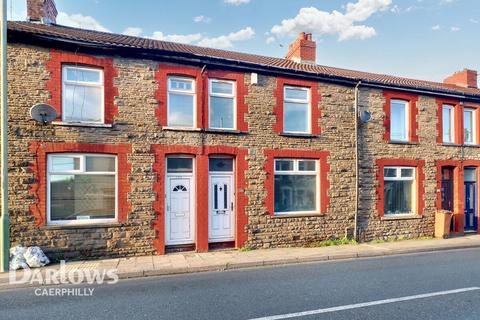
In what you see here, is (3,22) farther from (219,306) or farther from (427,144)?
(427,144)

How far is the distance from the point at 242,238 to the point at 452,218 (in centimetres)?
992

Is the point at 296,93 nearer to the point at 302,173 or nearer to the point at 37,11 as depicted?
the point at 302,173

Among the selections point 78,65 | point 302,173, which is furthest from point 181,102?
point 302,173

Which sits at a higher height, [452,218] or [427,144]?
[427,144]

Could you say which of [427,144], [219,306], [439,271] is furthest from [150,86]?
[427,144]

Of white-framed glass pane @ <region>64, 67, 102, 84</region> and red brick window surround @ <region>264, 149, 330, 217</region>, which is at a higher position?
white-framed glass pane @ <region>64, 67, 102, 84</region>

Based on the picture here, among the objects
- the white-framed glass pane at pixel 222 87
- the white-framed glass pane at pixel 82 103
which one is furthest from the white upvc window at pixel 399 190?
the white-framed glass pane at pixel 82 103

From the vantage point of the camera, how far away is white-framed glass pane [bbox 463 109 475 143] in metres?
14.5

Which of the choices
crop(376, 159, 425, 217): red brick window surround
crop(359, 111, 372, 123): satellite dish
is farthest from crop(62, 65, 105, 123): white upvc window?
crop(376, 159, 425, 217): red brick window surround

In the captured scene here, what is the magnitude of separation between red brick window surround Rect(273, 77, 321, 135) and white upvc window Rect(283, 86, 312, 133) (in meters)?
0.12

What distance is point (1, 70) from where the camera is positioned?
7.83 meters

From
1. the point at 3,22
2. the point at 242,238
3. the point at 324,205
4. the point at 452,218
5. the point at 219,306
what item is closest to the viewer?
the point at 219,306

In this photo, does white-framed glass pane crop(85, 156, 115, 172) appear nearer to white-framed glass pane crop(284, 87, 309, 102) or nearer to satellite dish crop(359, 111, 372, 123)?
white-framed glass pane crop(284, 87, 309, 102)

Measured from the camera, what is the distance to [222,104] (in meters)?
10.7
